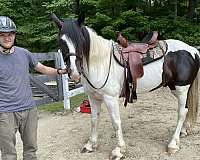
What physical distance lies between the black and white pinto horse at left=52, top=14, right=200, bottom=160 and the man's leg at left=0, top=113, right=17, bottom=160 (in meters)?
0.79

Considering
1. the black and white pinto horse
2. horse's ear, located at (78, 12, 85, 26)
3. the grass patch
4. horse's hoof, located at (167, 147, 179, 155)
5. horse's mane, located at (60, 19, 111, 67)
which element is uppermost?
horse's ear, located at (78, 12, 85, 26)

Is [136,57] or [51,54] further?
[51,54]

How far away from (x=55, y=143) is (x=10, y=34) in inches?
85.9

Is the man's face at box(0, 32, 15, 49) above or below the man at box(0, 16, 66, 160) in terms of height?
above

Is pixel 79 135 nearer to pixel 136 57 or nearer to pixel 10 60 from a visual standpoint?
pixel 136 57

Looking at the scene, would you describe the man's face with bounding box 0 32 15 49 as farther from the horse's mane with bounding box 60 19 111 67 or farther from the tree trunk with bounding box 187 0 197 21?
the tree trunk with bounding box 187 0 197 21

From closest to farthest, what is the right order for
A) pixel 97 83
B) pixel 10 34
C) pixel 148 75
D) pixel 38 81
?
pixel 10 34 < pixel 97 83 < pixel 148 75 < pixel 38 81

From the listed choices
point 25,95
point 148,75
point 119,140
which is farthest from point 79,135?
point 25,95

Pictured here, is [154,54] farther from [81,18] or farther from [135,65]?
[81,18]

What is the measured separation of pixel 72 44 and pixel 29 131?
0.97 meters

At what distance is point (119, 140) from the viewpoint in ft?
12.8

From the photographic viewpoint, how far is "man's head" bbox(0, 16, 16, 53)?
8.79ft

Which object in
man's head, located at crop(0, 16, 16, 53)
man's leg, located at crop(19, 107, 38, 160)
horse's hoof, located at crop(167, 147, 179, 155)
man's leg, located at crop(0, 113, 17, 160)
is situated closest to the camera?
man's head, located at crop(0, 16, 16, 53)

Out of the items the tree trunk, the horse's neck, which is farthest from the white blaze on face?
the tree trunk
